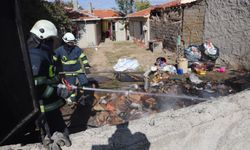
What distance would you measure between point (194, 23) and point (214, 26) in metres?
1.82

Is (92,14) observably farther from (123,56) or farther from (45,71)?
(45,71)

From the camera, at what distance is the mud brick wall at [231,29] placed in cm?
926

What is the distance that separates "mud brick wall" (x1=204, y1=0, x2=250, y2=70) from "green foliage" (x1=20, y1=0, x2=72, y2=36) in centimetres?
718

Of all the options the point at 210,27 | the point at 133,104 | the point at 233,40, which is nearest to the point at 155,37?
the point at 210,27

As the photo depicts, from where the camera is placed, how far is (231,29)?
988cm

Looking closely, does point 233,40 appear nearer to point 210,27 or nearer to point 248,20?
point 248,20

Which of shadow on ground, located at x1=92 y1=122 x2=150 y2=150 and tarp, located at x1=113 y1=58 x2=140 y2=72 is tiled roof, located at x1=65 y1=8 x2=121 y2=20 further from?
shadow on ground, located at x1=92 y1=122 x2=150 y2=150

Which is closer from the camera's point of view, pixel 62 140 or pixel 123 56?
pixel 62 140

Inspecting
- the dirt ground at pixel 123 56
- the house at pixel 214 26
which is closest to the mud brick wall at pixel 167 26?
the house at pixel 214 26

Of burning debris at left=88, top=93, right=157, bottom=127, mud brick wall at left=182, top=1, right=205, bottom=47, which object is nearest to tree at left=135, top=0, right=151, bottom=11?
mud brick wall at left=182, top=1, right=205, bottom=47

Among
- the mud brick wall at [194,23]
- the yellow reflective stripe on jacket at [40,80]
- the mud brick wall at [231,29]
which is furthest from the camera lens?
the mud brick wall at [194,23]

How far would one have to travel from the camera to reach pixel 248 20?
359 inches

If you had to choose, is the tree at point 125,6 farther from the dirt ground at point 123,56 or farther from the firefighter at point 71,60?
the firefighter at point 71,60

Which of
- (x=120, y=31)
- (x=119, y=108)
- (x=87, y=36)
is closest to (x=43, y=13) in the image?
(x=119, y=108)
